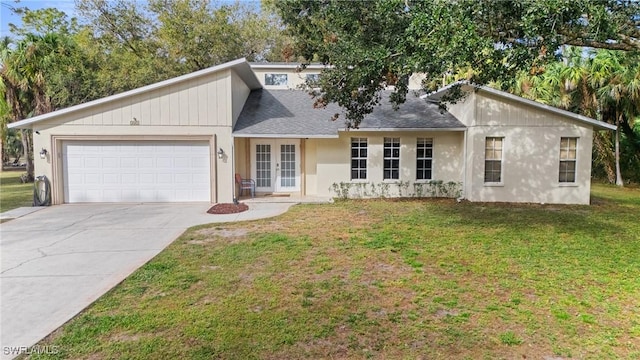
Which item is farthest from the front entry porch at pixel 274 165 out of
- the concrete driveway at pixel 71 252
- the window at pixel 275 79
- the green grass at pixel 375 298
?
the green grass at pixel 375 298

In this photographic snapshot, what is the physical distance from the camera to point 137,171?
512 inches

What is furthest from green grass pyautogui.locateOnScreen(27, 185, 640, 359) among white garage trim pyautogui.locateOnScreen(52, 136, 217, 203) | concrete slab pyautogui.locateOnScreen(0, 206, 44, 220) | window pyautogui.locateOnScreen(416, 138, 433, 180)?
concrete slab pyautogui.locateOnScreen(0, 206, 44, 220)

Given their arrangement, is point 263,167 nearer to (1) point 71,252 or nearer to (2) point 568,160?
(1) point 71,252

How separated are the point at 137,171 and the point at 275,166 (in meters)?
4.89

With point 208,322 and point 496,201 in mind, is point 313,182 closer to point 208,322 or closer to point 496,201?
point 496,201

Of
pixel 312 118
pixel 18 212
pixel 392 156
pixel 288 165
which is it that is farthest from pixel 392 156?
pixel 18 212

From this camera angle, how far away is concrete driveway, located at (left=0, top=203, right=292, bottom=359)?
4566 mm

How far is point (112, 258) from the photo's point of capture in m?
6.89

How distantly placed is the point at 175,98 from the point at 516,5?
10333mm

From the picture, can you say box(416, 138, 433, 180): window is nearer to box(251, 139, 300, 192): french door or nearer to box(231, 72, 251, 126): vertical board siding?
box(251, 139, 300, 192): french door

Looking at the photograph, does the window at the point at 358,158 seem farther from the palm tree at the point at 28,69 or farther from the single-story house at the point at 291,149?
the palm tree at the point at 28,69

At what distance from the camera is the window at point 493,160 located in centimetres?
1344

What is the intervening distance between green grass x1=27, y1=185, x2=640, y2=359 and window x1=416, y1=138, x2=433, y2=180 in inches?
220

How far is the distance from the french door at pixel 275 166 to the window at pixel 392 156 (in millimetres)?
3395
